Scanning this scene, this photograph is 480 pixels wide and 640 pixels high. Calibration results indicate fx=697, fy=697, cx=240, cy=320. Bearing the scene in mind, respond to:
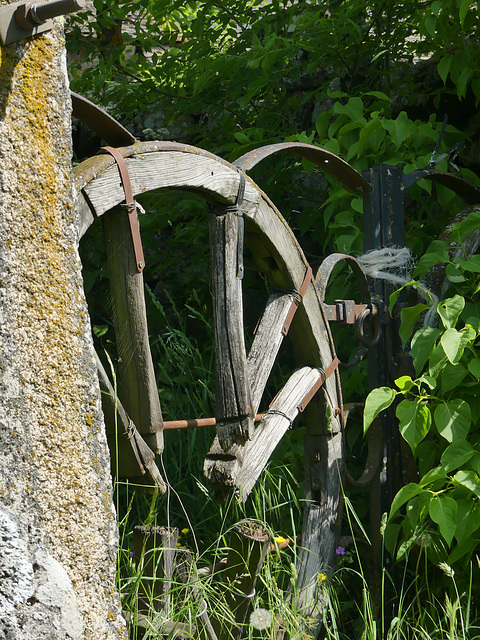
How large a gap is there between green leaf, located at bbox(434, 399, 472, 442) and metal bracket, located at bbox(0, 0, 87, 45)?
5.38 ft

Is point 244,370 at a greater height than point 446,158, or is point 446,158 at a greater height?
point 446,158

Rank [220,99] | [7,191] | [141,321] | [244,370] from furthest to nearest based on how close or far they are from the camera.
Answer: [220,99], [244,370], [141,321], [7,191]

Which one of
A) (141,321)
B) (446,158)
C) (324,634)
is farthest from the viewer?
(446,158)

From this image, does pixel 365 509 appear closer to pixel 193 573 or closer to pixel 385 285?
pixel 385 285

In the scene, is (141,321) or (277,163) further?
(277,163)

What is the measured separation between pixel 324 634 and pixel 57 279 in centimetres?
201

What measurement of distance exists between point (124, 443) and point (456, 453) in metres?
1.08

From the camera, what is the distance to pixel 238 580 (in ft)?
5.99

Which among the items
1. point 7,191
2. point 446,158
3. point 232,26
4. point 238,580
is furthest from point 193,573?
point 232,26

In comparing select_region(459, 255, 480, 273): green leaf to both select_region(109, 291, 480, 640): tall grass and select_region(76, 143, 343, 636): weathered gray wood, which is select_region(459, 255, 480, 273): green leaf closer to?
select_region(76, 143, 343, 636): weathered gray wood

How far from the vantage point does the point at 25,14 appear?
1.06 meters

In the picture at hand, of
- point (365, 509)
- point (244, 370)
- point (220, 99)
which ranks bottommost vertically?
point (365, 509)

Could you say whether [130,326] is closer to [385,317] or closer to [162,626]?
[162,626]

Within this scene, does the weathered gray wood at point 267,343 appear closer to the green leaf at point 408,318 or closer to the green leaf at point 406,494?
the green leaf at point 408,318
